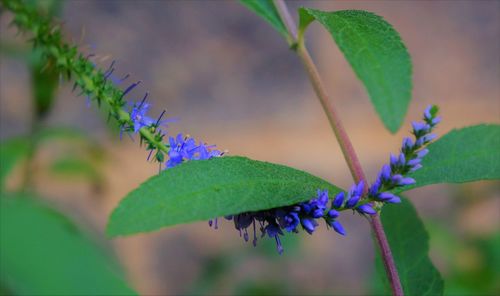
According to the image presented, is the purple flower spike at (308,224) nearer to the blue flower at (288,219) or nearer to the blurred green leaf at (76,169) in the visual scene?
the blue flower at (288,219)

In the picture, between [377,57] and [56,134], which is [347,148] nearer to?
[377,57]

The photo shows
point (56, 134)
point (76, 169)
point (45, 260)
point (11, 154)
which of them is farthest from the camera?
point (76, 169)

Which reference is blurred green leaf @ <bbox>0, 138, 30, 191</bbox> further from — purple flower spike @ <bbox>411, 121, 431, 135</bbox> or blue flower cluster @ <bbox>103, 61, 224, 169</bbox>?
purple flower spike @ <bbox>411, 121, 431, 135</bbox>

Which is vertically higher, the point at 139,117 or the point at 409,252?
the point at 139,117

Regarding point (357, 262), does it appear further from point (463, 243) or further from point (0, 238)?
point (0, 238)

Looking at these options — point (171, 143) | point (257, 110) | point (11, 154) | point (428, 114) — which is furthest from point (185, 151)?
point (257, 110)

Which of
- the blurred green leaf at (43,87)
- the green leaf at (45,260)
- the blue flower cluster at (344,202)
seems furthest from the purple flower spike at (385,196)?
the blurred green leaf at (43,87)

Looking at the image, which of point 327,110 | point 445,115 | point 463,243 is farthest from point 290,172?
point 445,115
